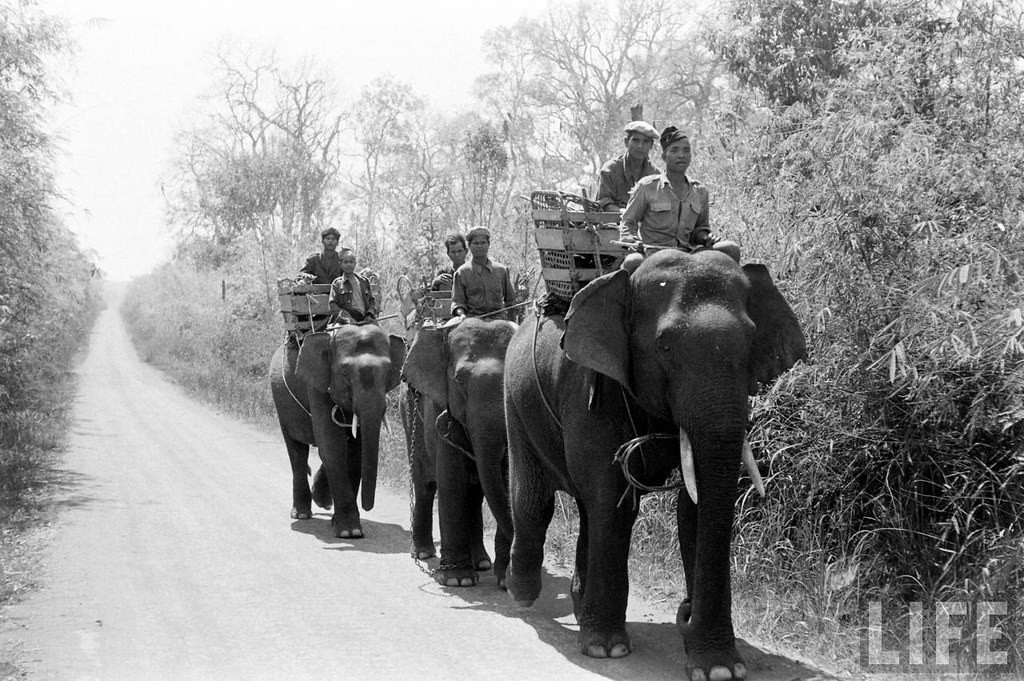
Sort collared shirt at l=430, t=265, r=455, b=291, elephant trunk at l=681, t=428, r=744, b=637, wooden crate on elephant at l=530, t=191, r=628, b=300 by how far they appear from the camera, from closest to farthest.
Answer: elephant trunk at l=681, t=428, r=744, b=637, wooden crate on elephant at l=530, t=191, r=628, b=300, collared shirt at l=430, t=265, r=455, b=291

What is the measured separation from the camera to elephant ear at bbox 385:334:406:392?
439 inches

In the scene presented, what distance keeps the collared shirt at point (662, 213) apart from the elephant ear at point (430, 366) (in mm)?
2634

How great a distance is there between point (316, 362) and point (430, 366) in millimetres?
2884

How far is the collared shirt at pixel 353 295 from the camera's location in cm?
1145

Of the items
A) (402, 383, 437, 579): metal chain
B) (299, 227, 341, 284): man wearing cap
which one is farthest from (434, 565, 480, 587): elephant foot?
(299, 227, 341, 284): man wearing cap

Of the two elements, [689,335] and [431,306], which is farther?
[431,306]

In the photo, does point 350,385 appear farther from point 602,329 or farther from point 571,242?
point 602,329

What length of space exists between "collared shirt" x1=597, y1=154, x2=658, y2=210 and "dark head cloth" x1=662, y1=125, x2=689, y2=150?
0.84 meters

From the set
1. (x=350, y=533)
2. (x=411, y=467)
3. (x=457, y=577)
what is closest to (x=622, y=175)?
(x=457, y=577)

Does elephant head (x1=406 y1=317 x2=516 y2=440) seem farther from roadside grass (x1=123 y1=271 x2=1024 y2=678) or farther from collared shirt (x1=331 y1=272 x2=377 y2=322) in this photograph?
collared shirt (x1=331 y1=272 x2=377 y2=322)

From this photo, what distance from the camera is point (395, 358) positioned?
11320 mm

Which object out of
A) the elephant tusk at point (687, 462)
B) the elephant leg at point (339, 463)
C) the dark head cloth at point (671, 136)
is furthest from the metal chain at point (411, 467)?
the dark head cloth at point (671, 136)

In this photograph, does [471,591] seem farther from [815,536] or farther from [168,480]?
[168,480]

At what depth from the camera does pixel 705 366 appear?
18.0ft
